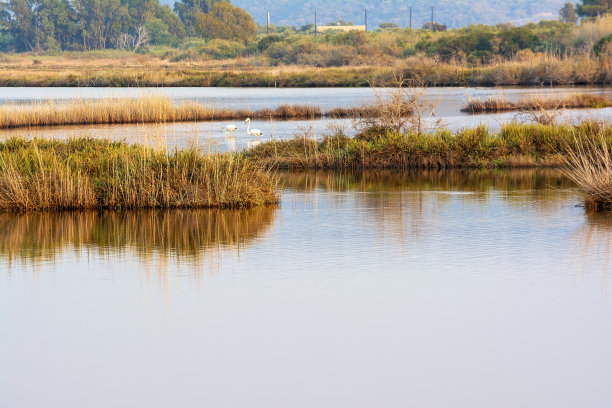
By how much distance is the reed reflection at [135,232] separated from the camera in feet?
37.9

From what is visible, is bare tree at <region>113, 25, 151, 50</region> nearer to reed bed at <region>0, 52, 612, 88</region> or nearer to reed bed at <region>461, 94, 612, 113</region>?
reed bed at <region>0, 52, 612, 88</region>

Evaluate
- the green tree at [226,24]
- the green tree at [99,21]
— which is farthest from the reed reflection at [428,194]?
the green tree at [99,21]

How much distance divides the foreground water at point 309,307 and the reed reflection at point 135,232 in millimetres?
45

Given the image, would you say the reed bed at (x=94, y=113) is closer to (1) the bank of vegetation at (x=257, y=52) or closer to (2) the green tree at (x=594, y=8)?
(1) the bank of vegetation at (x=257, y=52)

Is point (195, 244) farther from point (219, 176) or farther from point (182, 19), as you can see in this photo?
point (182, 19)

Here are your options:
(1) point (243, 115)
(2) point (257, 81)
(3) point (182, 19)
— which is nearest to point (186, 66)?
(2) point (257, 81)

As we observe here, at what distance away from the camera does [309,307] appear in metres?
8.66

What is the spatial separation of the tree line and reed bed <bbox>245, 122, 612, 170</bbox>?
85719 mm

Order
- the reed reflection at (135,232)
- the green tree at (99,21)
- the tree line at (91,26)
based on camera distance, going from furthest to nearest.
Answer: the green tree at (99,21) → the tree line at (91,26) → the reed reflection at (135,232)

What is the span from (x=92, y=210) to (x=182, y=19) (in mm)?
116040

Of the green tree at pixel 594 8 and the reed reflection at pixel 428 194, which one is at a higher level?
the green tree at pixel 594 8

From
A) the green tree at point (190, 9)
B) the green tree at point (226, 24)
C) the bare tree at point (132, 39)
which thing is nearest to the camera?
the green tree at point (226, 24)

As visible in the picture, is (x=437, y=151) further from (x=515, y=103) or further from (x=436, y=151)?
(x=515, y=103)

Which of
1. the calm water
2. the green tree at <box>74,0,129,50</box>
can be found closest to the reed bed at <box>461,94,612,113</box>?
the calm water
